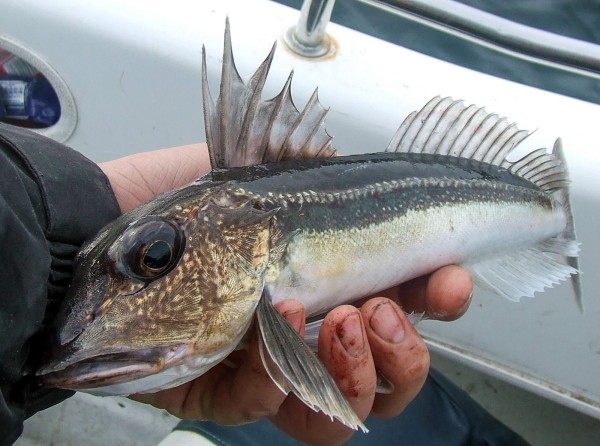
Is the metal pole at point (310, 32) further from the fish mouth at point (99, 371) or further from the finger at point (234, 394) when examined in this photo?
the fish mouth at point (99, 371)

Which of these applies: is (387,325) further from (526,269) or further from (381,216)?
(526,269)

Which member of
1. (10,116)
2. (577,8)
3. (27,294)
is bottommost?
(27,294)

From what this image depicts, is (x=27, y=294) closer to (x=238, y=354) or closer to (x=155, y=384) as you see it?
(x=155, y=384)

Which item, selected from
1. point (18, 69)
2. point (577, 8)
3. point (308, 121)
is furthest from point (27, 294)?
point (577, 8)

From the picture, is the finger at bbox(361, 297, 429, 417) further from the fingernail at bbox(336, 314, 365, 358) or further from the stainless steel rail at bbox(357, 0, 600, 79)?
the stainless steel rail at bbox(357, 0, 600, 79)

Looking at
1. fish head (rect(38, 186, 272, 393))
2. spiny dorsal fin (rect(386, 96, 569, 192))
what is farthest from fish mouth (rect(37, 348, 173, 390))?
spiny dorsal fin (rect(386, 96, 569, 192))

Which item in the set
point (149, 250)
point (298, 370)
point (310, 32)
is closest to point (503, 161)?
point (310, 32)

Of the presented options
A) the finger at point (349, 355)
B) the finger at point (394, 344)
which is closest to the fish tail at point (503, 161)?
the finger at point (394, 344)

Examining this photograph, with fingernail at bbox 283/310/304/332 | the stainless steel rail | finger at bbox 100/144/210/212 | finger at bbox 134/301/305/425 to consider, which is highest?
the stainless steel rail

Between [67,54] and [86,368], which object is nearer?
[86,368]
